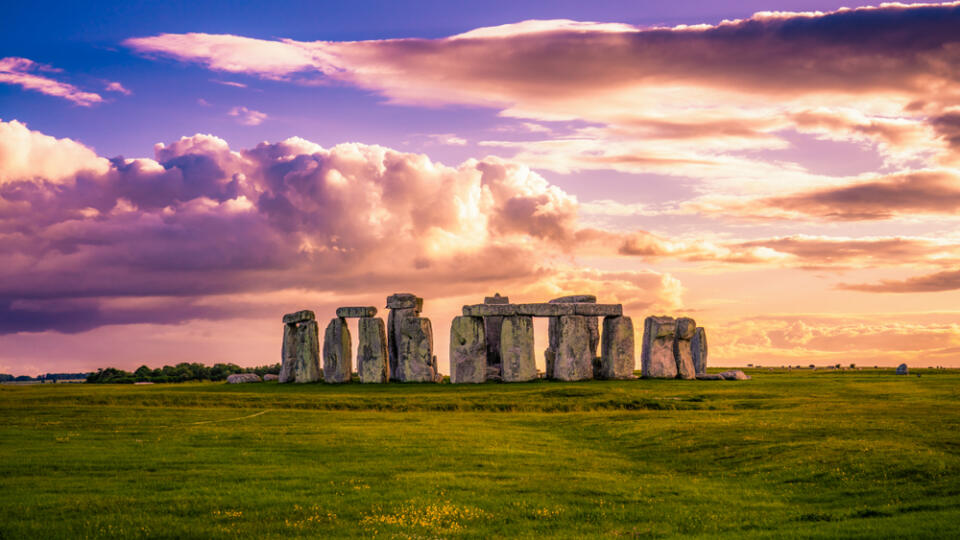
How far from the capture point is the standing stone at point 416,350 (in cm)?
6025

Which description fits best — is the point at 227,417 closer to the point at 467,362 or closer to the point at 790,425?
the point at 467,362

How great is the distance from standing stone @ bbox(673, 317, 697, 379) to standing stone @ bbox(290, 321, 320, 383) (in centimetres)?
2731

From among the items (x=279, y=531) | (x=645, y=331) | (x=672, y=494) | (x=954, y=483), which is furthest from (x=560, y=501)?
(x=645, y=331)

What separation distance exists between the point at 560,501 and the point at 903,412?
22297 millimetres

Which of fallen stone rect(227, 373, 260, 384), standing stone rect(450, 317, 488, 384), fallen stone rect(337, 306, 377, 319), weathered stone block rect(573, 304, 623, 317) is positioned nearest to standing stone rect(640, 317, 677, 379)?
weathered stone block rect(573, 304, 623, 317)

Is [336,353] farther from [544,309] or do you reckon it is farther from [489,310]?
[544,309]

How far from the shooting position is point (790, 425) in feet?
109

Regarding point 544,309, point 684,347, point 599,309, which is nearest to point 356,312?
point 544,309

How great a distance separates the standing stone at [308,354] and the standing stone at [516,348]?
14.4 meters

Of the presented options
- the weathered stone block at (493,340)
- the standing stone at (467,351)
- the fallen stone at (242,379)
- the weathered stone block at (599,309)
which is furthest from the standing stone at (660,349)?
the fallen stone at (242,379)

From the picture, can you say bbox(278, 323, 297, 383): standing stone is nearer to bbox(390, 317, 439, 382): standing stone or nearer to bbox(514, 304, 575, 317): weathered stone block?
bbox(390, 317, 439, 382): standing stone

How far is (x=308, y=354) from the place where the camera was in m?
62.8

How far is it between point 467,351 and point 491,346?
5456mm

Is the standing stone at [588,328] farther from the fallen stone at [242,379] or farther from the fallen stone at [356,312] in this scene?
the fallen stone at [242,379]
